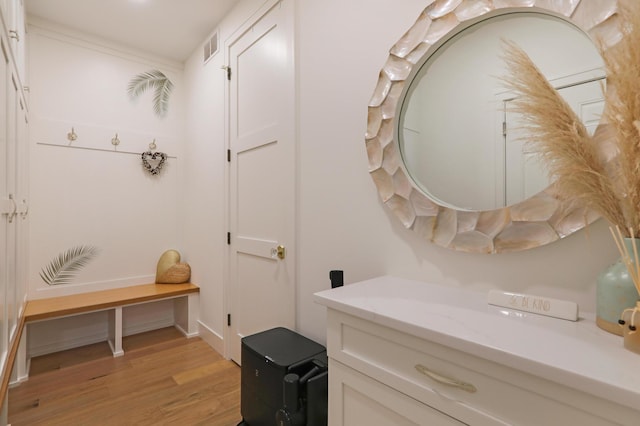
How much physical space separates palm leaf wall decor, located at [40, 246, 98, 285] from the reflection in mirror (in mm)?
2988

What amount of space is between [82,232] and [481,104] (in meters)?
3.27

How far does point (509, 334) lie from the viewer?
0.73 m

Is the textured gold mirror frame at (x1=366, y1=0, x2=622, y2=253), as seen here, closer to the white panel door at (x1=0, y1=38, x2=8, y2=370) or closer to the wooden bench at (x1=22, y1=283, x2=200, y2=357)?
the white panel door at (x1=0, y1=38, x2=8, y2=370)

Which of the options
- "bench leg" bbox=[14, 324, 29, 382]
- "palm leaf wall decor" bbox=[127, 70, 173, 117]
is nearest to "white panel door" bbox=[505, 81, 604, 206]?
"bench leg" bbox=[14, 324, 29, 382]

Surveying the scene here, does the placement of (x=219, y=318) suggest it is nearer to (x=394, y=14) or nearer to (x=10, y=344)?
(x=10, y=344)

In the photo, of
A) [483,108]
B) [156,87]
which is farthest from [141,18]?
[483,108]

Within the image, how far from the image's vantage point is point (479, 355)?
26.7 inches

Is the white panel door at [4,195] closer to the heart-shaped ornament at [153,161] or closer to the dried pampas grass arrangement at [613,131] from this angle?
the heart-shaped ornament at [153,161]

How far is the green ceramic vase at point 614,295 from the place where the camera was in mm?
697

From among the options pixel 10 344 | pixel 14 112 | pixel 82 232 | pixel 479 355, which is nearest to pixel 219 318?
pixel 10 344

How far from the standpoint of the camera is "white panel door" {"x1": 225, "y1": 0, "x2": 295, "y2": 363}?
1.91 meters

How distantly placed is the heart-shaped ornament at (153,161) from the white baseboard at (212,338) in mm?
1572

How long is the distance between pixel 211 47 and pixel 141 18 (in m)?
0.56

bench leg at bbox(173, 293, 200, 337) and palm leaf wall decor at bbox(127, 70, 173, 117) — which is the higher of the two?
palm leaf wall decor at bbox(127, 70, 173, 117)
